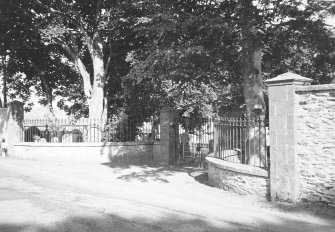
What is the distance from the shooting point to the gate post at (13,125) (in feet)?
62.4

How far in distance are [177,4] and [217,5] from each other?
1.41 meters

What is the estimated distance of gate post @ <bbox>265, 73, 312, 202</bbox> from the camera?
8.02m

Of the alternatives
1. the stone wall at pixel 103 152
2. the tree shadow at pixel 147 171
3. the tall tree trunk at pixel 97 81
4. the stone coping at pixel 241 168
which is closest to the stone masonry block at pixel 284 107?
the stone coping at pixel 241 168

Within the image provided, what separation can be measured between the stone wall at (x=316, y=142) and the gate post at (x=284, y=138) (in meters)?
0.14

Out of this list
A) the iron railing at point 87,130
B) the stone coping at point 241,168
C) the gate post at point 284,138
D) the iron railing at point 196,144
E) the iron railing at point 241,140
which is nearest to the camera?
the gate post at point 284,138

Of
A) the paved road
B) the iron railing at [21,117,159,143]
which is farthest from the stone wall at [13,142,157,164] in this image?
the paved road

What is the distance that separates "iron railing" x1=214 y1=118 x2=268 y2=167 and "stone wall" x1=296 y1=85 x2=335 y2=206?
1.26 m

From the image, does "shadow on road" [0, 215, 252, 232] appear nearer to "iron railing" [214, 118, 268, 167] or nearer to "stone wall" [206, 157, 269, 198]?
"stone wall" [206, 157, 269, 198]

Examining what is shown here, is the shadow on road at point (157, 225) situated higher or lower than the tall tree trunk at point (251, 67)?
lower

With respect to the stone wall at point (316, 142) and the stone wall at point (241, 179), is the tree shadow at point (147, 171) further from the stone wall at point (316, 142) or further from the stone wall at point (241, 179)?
the stone wall at point (316, 142)

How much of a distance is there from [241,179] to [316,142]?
206 cm

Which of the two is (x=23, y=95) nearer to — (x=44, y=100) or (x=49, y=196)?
(x=44, y=100)

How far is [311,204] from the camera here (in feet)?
25.4

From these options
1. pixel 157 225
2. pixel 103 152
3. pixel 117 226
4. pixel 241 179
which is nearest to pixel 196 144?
pixel 103 152
